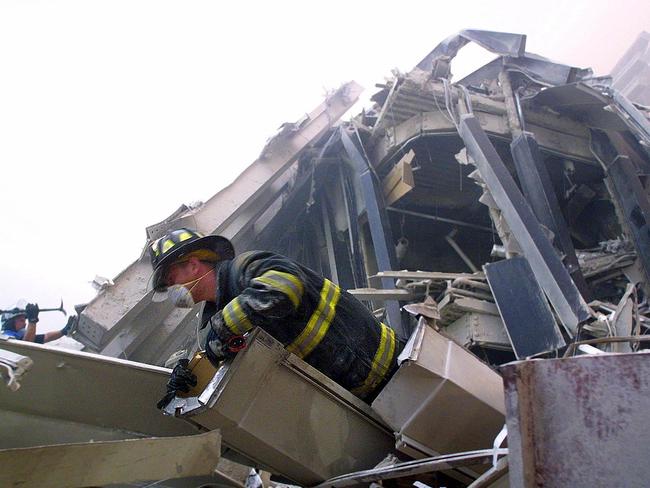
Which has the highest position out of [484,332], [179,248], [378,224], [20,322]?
[378,224]

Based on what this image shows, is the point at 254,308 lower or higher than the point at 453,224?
lower

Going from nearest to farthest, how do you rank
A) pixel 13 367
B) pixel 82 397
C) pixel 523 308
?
pixel 13 367
pixel 82 397
pixel 523 308

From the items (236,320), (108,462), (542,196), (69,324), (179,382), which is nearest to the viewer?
(108,462)

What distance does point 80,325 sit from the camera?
192 inches

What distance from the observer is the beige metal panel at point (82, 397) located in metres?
2.01

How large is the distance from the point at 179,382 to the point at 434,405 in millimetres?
1098

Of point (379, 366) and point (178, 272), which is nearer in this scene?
point (379, 366)

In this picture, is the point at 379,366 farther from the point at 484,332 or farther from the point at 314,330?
the point at 484,332

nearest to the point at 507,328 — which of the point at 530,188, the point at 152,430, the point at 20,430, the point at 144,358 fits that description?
the point at 530,188

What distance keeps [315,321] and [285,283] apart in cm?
26

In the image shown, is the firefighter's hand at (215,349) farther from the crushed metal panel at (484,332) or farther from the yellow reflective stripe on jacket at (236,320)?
the crushed metal panel at (484,332)

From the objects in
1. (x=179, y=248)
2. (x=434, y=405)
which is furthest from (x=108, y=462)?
(x=179, y=248)

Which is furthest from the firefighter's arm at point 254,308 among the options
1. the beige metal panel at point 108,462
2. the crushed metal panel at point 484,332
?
the crushed metal panel at point 484,332

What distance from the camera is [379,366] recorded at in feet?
7.50
